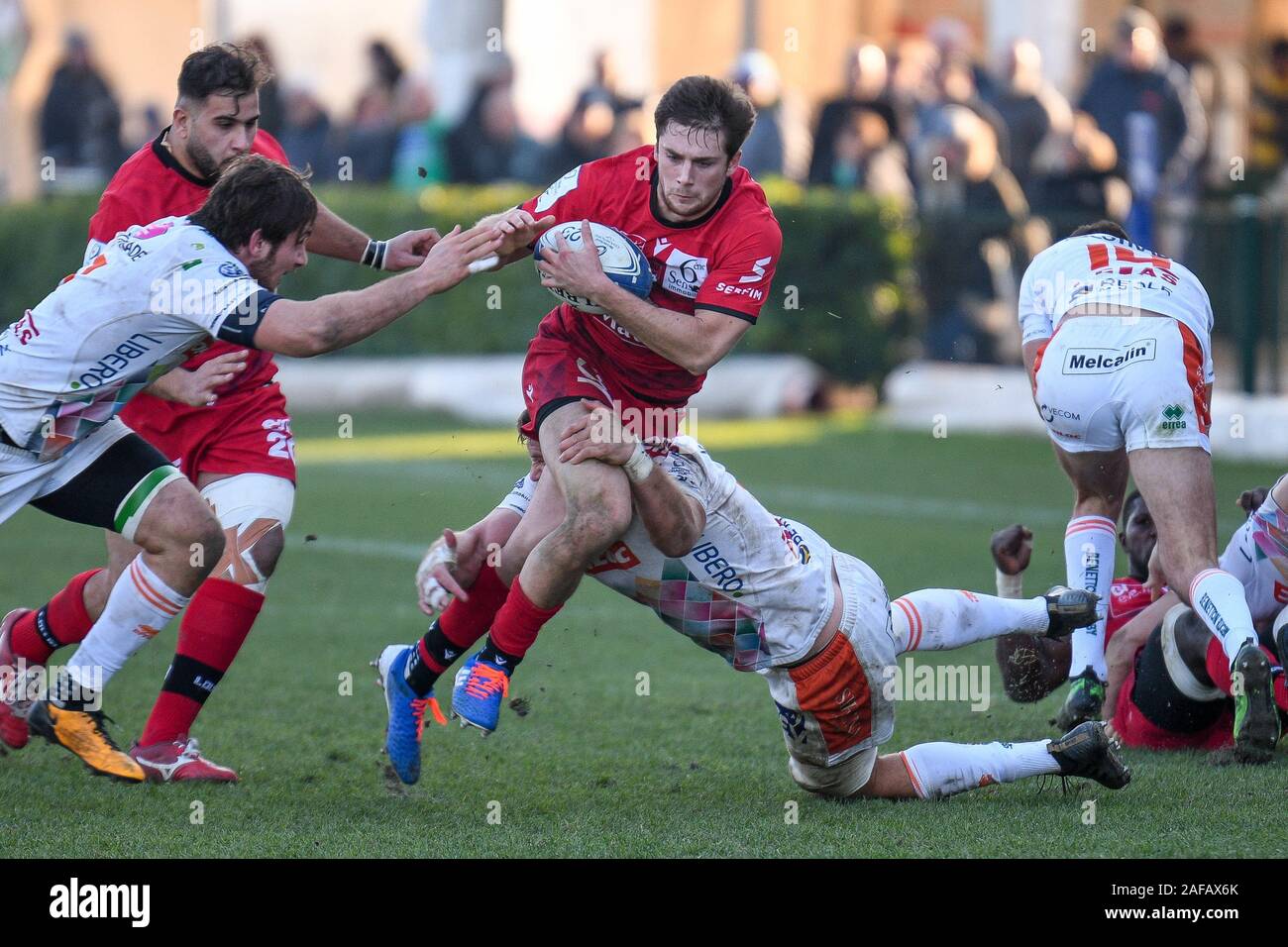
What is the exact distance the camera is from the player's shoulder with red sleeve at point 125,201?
621 cm

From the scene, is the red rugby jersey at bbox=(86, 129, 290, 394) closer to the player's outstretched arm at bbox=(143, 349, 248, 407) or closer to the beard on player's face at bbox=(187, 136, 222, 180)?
the beard on player's face at bbox=(187, 136, 222, 180)

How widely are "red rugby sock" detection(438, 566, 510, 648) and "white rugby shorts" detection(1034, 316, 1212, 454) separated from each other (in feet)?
6.18

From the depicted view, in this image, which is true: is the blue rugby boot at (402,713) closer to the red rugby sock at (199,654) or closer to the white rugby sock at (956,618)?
the red rugby sock at (199,654)

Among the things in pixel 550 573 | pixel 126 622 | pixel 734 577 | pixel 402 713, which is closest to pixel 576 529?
pixel 550 573

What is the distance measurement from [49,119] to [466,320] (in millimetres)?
5693

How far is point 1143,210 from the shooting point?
568 inches

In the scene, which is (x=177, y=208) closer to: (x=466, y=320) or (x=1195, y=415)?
(x=1195, y=415)

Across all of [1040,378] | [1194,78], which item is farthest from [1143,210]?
[1040,378]

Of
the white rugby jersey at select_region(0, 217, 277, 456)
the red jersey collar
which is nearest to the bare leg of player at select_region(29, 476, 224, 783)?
the white rugby jersey at select_region(0, 217, 277, 456)

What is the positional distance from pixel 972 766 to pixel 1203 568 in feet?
3.27

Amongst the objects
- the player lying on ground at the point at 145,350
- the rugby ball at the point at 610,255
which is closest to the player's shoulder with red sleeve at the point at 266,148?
the player lying on ground at the point at 145,350

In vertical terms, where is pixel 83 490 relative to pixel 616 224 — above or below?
below

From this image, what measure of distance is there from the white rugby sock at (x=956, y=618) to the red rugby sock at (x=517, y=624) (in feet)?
3.37

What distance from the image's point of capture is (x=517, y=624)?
564 centimetres
